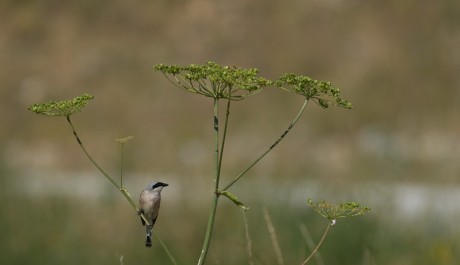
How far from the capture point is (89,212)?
11219mm

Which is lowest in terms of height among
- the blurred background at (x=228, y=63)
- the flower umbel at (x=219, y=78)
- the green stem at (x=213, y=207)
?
the green stem at (x=213, y=207)

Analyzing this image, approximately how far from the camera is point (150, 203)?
2.72 meters

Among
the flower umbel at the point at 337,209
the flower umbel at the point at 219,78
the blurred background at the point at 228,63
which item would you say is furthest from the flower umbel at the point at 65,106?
the blurred background at the point at 228,63

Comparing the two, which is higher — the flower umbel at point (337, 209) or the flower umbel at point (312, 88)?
the flower umbel at point (312, 88)

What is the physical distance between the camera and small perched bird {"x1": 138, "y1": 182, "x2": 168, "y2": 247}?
2.69 metres

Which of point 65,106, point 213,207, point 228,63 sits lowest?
point 213,207

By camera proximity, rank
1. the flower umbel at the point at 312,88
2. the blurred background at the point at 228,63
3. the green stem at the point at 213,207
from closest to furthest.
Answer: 1. the green stem at the point at 213,207
2. the flower umbel at the point at 312,88
3. the blurred background at the point at 228,63

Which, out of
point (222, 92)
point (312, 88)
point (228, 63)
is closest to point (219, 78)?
point (222, 92)

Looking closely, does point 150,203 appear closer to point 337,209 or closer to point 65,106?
point 65,106

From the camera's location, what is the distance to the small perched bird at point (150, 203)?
106 inches

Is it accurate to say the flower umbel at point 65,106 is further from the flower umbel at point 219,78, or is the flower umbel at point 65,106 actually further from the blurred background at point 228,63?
the blurred background at point 228,63

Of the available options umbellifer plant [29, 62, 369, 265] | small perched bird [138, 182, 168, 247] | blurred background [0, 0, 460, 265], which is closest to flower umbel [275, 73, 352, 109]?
umbellifer plant [29, 62, 369, 265]

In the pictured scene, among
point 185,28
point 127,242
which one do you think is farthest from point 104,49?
point 127,242

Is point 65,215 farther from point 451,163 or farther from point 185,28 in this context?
point 185,28
